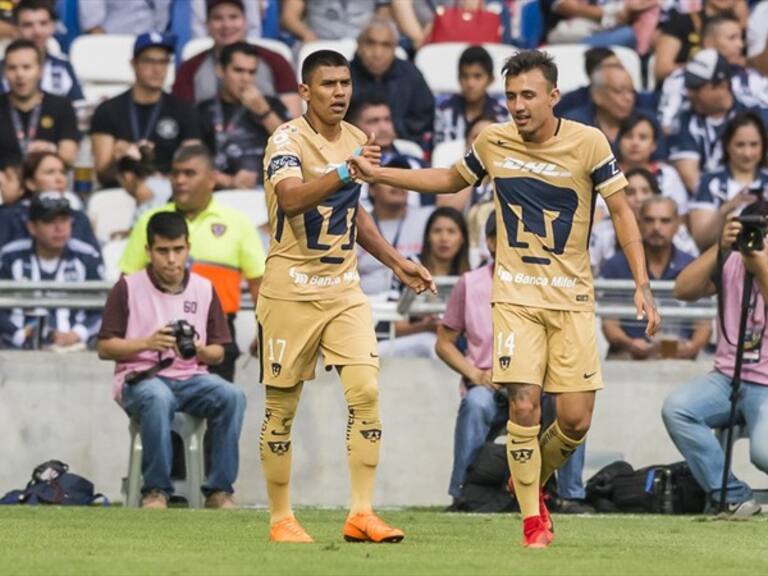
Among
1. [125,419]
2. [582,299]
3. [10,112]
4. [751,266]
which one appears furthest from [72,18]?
[582,299]

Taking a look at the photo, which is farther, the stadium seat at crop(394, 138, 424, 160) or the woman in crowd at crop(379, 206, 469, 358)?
the stadium seat at crop(394, 138, 424, 160)

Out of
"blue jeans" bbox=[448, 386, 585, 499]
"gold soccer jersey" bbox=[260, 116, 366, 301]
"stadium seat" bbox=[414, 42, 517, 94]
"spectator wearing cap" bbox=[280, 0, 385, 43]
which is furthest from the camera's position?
"spectator wearing cap" bbox=[280, 0, 385, 43]

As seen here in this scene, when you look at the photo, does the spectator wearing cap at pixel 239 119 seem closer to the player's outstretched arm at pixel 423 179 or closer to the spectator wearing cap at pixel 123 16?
the spectator wearing cap at pixel 123 16

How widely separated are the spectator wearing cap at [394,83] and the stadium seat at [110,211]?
2286 millimetres

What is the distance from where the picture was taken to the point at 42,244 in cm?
1464

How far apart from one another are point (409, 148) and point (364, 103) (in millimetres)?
526

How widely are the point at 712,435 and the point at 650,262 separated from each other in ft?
9.47

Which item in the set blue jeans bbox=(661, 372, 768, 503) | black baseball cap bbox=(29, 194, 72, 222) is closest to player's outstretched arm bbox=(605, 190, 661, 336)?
blue jeans bbox=(661, 372, 768, 503)

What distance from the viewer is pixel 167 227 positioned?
42.2 ft

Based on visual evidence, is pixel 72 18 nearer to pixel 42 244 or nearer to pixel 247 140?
pixel 247 140

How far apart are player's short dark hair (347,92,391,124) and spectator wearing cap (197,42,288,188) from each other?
558mm

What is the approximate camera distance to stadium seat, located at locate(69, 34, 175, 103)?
59.4 ft

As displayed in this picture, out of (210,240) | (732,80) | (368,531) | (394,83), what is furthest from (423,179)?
(732,80)

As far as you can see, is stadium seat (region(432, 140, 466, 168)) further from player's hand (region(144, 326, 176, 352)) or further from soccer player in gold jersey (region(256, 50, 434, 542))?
soccer player in gold jersey (region(256, 50, 434, 542))
